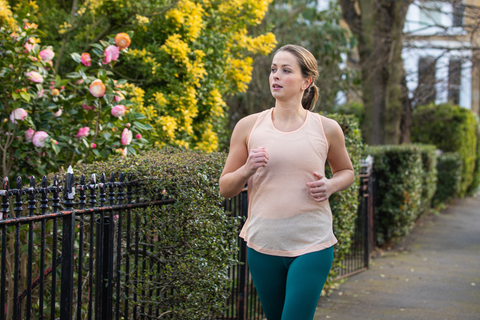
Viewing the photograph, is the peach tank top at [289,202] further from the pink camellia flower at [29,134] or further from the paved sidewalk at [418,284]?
the paved sidewalk at [418,284]

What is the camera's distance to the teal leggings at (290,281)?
231cm

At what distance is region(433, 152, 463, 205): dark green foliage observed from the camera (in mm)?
13398

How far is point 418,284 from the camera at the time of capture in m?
6.12

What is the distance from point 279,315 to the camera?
2.50 metres

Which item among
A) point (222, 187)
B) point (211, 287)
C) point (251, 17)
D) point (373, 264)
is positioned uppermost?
point (251, 17)

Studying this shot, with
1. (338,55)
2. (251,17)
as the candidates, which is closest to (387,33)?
(338,55)

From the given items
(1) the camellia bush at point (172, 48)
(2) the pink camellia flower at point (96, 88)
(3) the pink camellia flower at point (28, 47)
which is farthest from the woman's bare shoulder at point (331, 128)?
(3) the pink camellia flower at point (28, 47)

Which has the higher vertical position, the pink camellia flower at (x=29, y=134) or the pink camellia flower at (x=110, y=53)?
the pink camellia flower at (x=110, y=53)

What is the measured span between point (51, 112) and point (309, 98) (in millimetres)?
2512

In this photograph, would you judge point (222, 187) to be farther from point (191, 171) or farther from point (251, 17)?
point (251, 17)

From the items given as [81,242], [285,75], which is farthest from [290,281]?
[81,242]

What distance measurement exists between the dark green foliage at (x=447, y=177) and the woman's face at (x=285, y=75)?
11981 millimetres

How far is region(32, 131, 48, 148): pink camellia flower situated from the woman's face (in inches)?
88.3

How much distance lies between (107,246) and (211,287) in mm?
716
